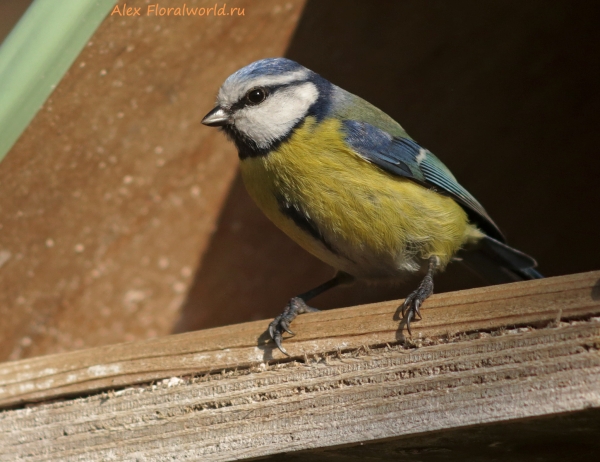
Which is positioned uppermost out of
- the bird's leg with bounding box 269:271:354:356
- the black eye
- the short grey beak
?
the black eye

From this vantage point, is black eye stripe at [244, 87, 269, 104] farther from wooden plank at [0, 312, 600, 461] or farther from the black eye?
wooden plank at [0, 312, 600, 461]

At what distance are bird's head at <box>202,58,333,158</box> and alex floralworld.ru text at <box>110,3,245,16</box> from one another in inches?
6.1

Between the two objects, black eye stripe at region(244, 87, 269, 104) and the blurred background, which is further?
the blurred background

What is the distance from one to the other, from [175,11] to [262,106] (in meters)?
0.33

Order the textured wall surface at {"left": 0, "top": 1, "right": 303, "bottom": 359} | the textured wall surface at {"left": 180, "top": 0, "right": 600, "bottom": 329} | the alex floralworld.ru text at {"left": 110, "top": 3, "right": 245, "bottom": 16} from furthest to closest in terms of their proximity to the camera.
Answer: the textured wall surface at {"left": 180, "top": 0, "right": 600, "bottom": 329} → the textured wall surface at {"left": 0, "top": 1, "right": 303, "bottom": 359} → the alex floralworld.ru text at {"left": 110, "top": 3, "right": 245, "bottom": 16}

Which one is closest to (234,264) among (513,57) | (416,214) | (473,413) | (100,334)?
(100,334)

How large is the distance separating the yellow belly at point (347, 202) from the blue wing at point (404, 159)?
0.02m

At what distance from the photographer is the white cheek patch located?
1689mm

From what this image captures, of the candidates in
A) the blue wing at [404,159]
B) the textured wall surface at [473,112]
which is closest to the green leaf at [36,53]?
the blue wing at [404,159]

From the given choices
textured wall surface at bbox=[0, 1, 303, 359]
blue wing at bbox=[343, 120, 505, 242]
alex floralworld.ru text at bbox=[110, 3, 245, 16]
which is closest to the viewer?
alex floralworld.ru text at bbox=[110, 3, 245, 16]

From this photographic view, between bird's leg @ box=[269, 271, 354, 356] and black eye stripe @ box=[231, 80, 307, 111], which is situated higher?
black eye stripe @ box=[231, 80, 307, 111]

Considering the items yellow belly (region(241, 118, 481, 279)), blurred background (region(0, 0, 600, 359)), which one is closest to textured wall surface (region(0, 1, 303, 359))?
blurred background (region(0, 0, 600, 359))

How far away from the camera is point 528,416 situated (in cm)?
100

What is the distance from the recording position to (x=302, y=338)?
1233 mm
